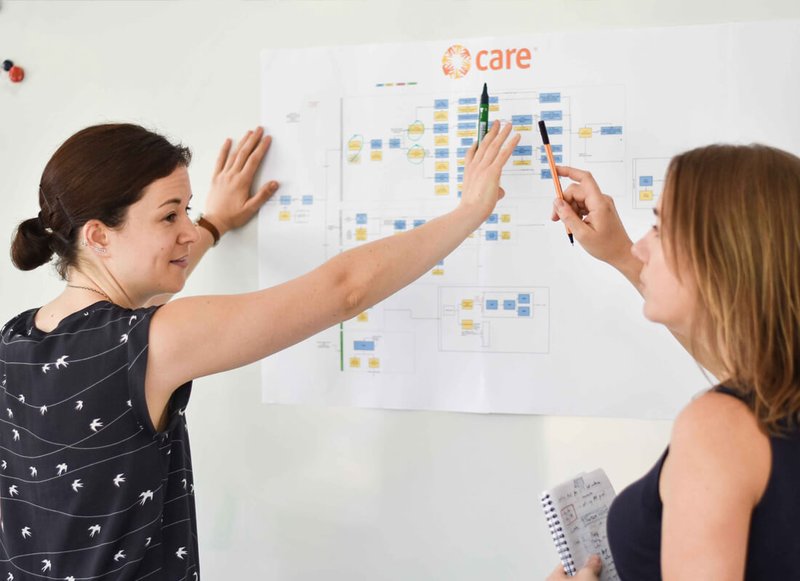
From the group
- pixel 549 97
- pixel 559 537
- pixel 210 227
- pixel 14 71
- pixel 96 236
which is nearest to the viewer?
pixel 559 537

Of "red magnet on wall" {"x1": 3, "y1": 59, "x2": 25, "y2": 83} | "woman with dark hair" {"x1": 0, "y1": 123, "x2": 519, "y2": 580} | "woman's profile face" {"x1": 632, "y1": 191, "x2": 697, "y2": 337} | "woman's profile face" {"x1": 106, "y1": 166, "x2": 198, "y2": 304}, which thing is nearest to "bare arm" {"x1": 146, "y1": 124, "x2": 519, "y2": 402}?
"woman with dark hair" {"x1": 0, "y1": 123, "x2": 519, "y2": 580}

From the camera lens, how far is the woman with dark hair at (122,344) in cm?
99

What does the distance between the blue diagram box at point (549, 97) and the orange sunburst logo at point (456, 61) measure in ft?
0.44

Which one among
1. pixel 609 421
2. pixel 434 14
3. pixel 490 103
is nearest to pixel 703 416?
pixel 609 421

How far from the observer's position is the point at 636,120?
1228 mm

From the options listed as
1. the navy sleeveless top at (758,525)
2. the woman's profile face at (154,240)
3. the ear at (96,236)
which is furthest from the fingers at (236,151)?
the navy sleeveless top at (758,525)

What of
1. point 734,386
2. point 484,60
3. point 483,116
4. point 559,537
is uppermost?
point 484,60

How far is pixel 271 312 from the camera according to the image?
981 millimetres

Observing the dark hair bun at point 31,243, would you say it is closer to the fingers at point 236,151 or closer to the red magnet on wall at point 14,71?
the fingers at point 236,151

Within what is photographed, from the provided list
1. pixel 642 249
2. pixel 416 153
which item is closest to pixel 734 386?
pixel 642 249

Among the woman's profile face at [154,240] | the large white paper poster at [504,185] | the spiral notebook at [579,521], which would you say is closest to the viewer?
the spiral notebook at [579,521]

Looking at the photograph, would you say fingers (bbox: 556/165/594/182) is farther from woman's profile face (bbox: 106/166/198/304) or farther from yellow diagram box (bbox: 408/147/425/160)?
woman's profile face (bbox: 106/166/198/304)

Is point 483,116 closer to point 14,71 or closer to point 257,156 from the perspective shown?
point 257,156

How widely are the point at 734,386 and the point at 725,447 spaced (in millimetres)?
66
